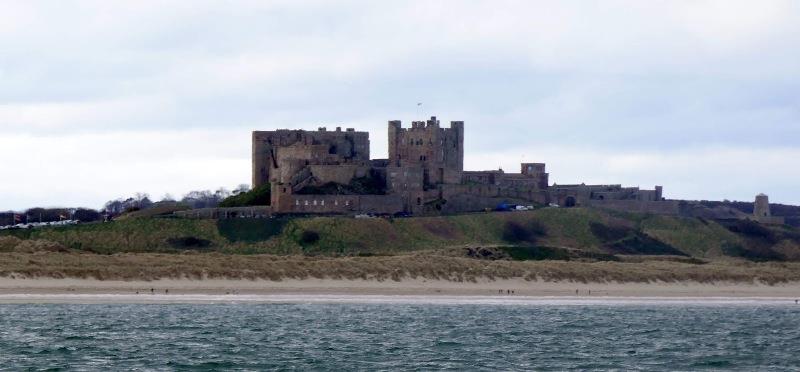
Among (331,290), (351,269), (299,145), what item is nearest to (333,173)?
(299,145)

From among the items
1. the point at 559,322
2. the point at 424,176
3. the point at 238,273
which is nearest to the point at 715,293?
the point at 559,322

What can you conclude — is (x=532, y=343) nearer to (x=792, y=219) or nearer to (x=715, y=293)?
(x=715, y=293)

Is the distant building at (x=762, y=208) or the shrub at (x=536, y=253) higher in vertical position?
the distant building at (x=762, y=208)

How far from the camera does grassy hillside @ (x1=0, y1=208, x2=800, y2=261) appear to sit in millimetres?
91312

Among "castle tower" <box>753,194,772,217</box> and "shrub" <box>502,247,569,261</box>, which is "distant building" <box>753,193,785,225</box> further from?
"shrub" <box>502,247,569,261</box>

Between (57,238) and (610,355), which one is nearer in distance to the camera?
(610,355)

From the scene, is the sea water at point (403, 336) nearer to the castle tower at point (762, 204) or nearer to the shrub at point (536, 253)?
the shrub at point (536, 253)

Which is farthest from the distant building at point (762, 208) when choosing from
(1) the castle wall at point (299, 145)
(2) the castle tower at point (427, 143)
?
(1) the castle wall at point (299, 145)

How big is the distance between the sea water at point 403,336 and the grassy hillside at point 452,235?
23.4 m

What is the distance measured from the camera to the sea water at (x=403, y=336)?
4581 centimetres

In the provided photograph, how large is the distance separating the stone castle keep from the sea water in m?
37.9

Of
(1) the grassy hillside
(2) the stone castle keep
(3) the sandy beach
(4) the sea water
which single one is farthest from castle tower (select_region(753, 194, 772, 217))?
(4) the sea water

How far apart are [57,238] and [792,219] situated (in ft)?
247

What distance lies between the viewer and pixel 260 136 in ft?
391
